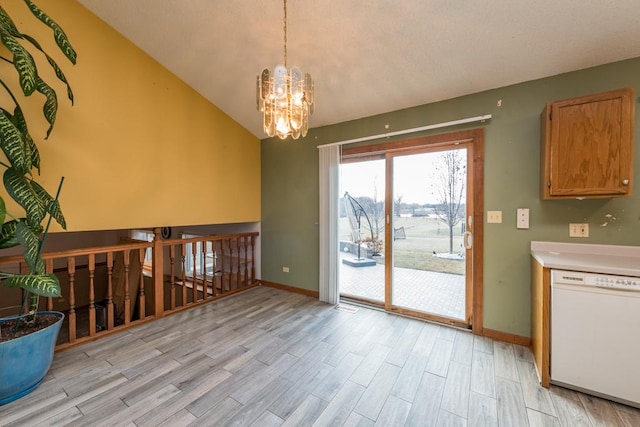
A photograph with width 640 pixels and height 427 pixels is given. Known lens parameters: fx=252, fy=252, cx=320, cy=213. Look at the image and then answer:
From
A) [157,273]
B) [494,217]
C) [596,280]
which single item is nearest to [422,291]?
[494,217]

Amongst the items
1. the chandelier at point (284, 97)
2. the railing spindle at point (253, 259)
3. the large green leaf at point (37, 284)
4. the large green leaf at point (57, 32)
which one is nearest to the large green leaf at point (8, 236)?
the large green leaf at point (37, 284)

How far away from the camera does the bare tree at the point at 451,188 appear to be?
2.75m

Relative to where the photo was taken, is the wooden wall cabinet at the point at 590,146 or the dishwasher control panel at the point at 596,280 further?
the wooden wall cabinet at the point at 590,146

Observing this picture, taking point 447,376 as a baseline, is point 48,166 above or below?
above

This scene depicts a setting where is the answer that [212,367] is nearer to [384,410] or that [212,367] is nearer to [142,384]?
[142,384]

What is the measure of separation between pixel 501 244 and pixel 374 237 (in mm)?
1403

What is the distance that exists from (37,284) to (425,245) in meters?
3.34

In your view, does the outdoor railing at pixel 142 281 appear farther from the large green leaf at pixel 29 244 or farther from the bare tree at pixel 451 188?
the bare tree at pixel 451 188

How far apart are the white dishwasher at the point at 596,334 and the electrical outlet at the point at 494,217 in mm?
774

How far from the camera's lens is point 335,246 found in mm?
3357

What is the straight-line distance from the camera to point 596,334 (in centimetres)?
167

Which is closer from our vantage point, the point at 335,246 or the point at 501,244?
the point at 501,244

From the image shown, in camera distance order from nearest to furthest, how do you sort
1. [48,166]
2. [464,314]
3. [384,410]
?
[384,410] → [48,166] → [464,314]

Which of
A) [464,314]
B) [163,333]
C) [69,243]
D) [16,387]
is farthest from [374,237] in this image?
[69,243]
